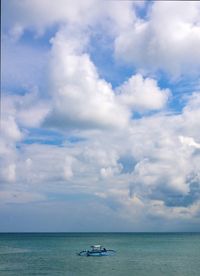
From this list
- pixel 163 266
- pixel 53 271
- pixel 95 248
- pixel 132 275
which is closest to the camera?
pixel 132 275

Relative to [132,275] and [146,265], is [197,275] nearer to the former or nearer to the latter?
[132,275]

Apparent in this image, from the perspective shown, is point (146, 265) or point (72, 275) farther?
point (146, 265)

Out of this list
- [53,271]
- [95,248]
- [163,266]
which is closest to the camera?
[53,271]

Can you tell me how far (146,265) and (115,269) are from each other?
340 inches

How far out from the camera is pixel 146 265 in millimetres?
78625

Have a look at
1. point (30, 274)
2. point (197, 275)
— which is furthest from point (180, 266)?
point (30, 274)

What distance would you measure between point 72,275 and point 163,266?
20163mm

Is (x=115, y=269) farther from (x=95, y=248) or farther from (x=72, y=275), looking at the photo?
(x=95, y=248)

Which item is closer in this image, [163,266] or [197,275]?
[197,275]

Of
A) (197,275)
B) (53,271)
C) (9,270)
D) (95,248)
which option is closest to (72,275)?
(53,271)

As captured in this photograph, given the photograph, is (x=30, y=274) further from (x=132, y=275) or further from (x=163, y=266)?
(x=163, y=266)

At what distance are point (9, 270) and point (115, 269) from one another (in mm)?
18959

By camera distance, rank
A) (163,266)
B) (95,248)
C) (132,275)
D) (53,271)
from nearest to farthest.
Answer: (132,275)
(53,271)
(163,266)
(95,248)

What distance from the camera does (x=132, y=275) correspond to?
6394cm
